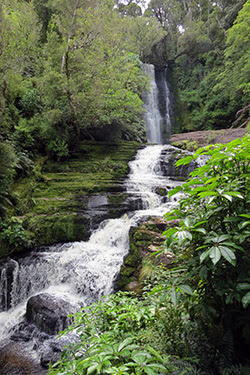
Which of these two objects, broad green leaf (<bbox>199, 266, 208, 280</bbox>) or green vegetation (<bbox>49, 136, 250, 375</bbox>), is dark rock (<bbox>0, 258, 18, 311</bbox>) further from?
broad green leaf (<bbox>199, 266, 208, 280</bbox>)

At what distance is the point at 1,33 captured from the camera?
882 cm

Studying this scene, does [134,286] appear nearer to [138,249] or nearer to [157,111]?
[138,249]

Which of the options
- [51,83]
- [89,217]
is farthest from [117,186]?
[51,83]

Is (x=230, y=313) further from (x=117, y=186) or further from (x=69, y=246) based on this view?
(x=117, y=186)

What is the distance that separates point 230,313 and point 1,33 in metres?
11.8

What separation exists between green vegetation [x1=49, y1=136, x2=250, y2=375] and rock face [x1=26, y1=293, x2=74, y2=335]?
2.86 metres

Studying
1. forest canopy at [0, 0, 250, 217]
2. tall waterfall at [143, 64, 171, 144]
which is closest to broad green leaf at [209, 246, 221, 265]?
forest canopy at [0, 0, 250, 217]

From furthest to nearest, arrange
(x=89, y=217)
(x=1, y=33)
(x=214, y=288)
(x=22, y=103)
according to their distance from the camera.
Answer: (x=22, y=103) < (x=1, y=33) < (x=89, y=217) < (x=214, y=288)

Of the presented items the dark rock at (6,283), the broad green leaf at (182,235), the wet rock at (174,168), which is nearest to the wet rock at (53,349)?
the dark rock at (6,283)

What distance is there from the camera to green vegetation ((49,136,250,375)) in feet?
4.58

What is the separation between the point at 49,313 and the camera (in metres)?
4.41

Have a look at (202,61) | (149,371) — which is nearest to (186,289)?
(149,371)

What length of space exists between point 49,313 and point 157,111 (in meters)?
20.1

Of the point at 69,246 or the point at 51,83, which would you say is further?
the point at 51,83
